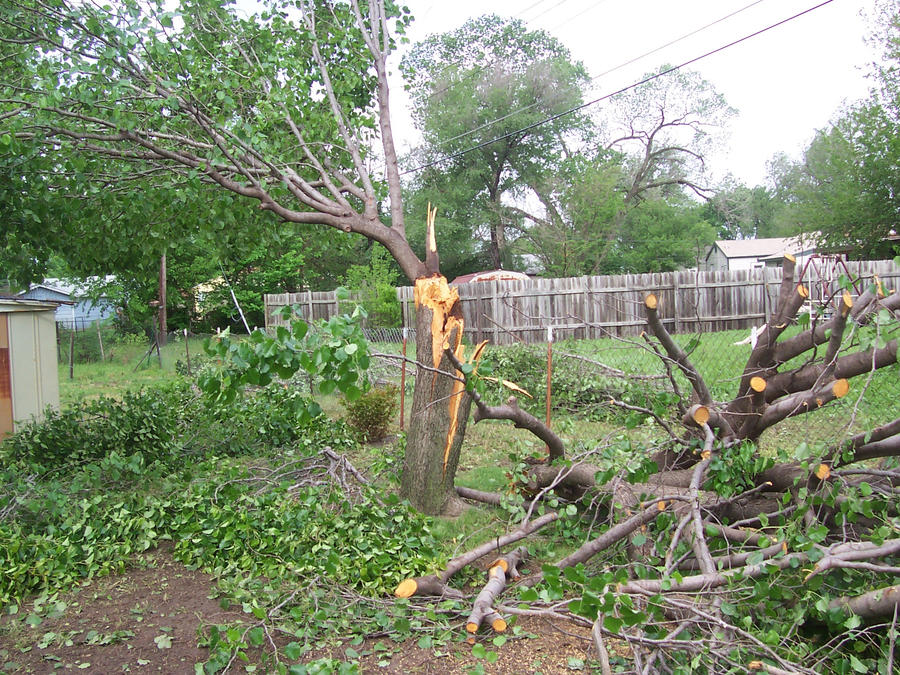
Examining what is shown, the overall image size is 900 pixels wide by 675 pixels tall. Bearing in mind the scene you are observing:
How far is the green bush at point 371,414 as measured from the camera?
312 inches

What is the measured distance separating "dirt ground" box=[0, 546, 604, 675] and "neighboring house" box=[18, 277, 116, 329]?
75.2 ft

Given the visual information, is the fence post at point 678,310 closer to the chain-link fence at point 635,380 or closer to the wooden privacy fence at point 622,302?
the wooden privacy fence at point 622,302

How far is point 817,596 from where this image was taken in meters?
2.94

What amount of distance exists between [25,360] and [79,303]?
67.8 feet

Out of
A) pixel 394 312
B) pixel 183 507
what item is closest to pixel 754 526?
pixel 183 507

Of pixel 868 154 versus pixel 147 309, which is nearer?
pixel 868 154

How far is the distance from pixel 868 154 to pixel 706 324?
11287 mm

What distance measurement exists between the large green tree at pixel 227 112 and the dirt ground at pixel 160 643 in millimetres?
1600

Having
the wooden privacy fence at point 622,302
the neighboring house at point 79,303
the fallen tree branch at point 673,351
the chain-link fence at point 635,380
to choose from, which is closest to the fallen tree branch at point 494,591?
the fallen tree branch at point 673,351

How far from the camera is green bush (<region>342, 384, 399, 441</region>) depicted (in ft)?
26.0

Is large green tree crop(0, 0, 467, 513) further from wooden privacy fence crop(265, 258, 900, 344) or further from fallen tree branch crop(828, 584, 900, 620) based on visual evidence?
wooden privacy fence crop(265, 258, 900, 344)

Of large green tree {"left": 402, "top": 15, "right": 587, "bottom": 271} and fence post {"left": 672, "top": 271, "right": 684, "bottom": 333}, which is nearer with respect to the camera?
fence post {"left": 672, "top": 271, "right": 684, "bottom": 333}

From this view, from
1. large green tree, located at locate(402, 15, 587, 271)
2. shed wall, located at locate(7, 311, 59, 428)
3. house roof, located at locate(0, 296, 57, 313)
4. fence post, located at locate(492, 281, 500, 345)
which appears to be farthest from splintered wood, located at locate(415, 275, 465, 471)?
large green tree, located at locate(402, 15, 587, 271)

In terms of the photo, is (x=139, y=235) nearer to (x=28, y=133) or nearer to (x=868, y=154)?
(x=28, y=133)
